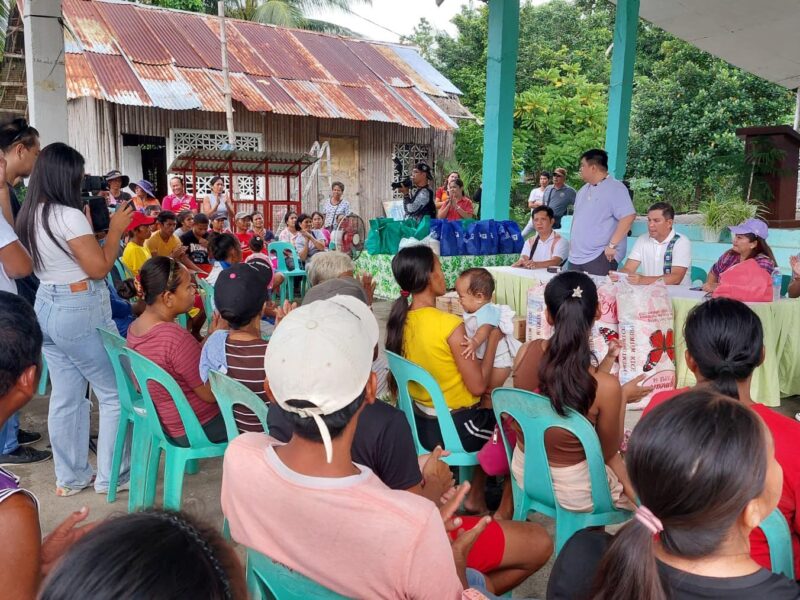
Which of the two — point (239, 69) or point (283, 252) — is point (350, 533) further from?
point (239, 69)

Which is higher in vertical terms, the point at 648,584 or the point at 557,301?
the point at 557,301

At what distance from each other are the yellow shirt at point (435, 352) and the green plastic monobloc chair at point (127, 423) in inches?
45.7

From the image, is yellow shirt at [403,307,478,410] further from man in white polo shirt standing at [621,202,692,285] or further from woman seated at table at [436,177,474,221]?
woman seated at table at [436,177,474,221]

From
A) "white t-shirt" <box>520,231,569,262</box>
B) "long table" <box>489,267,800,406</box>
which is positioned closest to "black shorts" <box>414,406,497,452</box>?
"long table" <box>489,267,800,406</box>

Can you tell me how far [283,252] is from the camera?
25.9ft

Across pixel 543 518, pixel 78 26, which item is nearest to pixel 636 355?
pixel 543 518

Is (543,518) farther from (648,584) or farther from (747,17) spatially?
(747,17)

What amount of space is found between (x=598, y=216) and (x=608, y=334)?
3.42 ft

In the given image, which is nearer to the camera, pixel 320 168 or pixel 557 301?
pixel 557 301

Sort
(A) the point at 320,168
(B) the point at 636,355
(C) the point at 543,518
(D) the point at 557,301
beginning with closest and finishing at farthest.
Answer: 1. (D) the point at 557,301
2. (C) the point at 543,518
3. (B) the point at 636,355
4. (A) the point at 320,168

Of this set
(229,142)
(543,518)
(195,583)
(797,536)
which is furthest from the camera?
(229,142)

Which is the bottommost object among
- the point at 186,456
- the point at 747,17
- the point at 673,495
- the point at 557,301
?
the point at 186,456

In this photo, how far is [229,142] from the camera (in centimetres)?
1157

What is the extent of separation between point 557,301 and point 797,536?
40.9 inches
